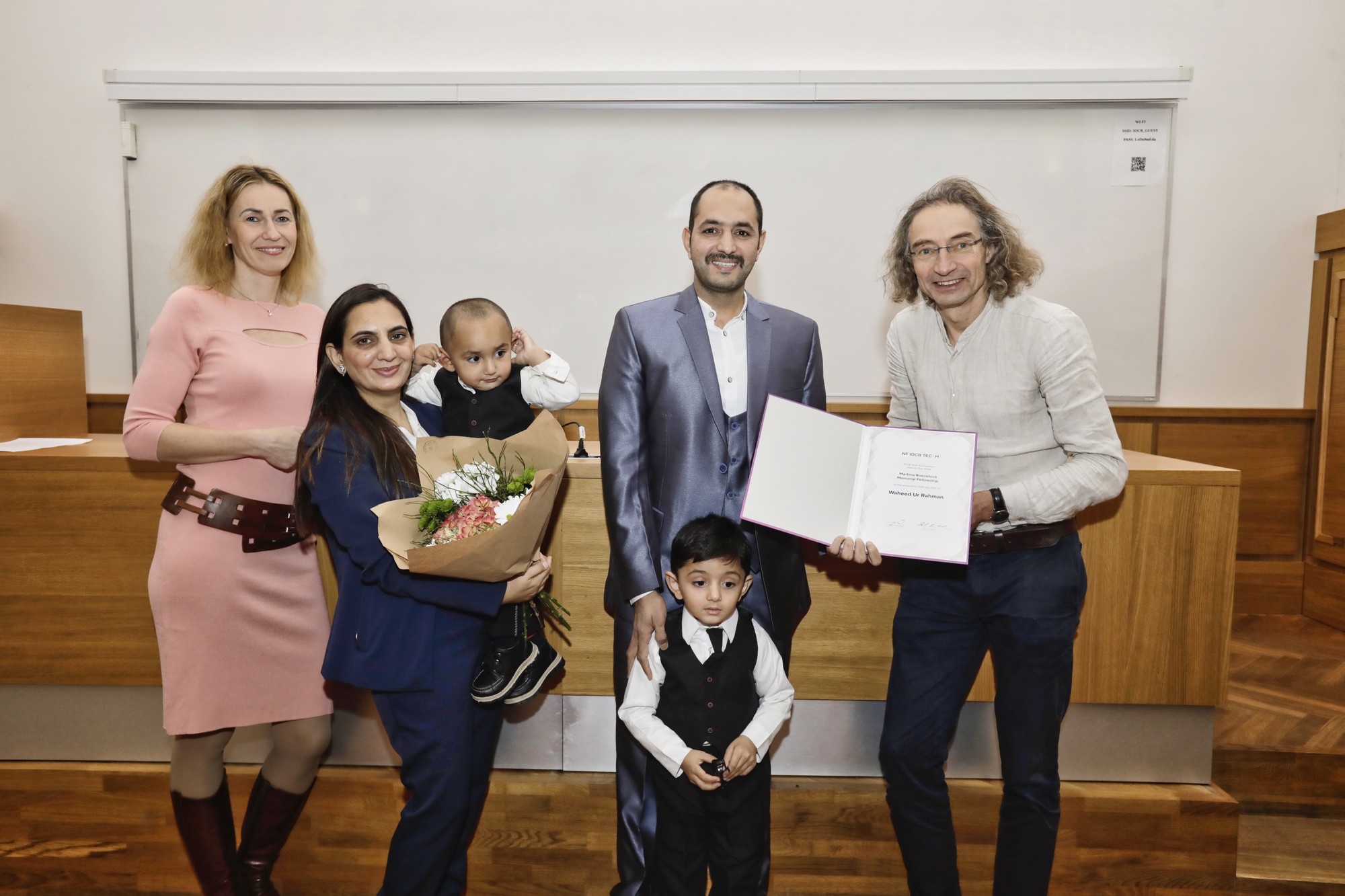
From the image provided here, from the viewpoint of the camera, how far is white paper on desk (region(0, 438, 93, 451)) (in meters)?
2.38

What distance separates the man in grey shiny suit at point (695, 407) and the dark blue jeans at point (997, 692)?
35 centimetres

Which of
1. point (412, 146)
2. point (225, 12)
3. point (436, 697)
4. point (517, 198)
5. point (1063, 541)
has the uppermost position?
point (225, 12)

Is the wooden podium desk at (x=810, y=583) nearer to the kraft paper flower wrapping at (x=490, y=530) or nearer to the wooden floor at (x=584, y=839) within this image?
the wooden floor at (x=584, y=839)

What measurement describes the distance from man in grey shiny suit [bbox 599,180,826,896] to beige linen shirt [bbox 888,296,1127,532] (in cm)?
34

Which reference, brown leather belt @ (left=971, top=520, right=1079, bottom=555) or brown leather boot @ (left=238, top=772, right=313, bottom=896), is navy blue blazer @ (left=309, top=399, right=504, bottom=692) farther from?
brown leather belt @ (left=971, top=520, right=1079, bottom=555)

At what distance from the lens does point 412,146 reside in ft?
12.0

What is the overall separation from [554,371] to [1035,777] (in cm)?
153

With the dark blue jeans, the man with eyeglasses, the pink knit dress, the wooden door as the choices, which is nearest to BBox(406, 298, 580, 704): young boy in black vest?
the pink knit dress


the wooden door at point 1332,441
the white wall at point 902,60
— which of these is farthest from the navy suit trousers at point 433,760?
the wooden door at point 1332,441

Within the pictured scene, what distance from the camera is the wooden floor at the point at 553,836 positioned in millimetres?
2293

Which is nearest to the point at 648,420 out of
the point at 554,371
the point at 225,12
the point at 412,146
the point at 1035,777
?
the point at 554,371

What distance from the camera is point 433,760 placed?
161 centimetres

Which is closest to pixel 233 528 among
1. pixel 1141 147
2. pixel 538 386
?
pixel 538 386

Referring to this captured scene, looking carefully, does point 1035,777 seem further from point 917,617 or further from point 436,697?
point 436,697
